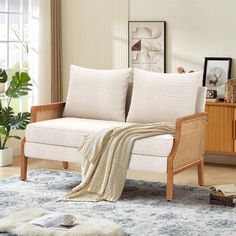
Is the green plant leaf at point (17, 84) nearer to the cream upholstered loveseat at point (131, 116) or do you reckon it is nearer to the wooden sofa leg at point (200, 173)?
the cream upholstered loveseat at point (131, 116)

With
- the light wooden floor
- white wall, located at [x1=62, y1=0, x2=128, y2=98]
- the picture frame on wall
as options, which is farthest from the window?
the picture frame on wall

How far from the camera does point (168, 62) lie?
7289 millimetres

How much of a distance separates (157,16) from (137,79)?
1460 mm

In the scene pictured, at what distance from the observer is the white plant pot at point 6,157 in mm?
6895

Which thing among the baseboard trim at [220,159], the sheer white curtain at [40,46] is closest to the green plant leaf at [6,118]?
the sheer white curtain at [40,46]

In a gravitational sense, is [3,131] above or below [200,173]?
above

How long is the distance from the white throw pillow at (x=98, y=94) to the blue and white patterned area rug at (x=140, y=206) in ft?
2.09

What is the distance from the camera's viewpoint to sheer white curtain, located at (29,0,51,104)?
759cm

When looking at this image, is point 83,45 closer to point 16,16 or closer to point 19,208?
point 16,16

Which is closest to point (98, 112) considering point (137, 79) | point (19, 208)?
point (137, 79)

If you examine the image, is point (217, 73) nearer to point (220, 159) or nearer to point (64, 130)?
point (220, 159)

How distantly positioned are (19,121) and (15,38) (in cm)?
114

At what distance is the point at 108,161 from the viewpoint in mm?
5398

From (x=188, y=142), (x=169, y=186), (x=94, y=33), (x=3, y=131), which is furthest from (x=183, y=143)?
(x=94, y=33)
